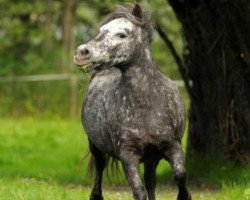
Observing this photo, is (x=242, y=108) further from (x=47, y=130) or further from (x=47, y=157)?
(x=47, y=130)

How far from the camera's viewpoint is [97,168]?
456 inches

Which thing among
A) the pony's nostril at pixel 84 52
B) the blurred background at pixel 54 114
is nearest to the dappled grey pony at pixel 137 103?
the pony's nostril at pixel 84 52

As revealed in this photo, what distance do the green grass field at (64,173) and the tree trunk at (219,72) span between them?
0.43 meters

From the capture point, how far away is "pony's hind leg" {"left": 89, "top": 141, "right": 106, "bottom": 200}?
1120cm

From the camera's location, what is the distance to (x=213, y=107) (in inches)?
589

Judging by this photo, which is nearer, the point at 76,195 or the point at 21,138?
the point at 76,195

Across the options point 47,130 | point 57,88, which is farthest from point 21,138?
point 57,88

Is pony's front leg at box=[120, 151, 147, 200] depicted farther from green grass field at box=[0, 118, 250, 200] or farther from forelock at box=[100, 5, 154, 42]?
green grass field at box=[0, 118, 250, 200]

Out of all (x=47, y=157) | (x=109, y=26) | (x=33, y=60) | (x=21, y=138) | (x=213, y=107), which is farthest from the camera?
(x=33, y=60)

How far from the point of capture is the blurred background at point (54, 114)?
508 inches

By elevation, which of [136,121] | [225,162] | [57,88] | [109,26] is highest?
[109,26]

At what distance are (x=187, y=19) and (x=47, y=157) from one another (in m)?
5.74

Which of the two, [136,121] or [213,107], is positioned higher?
[136,121]

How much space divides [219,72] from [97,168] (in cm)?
384
